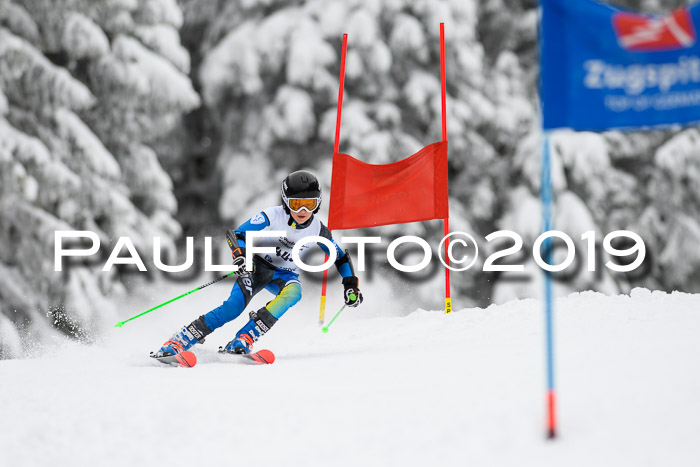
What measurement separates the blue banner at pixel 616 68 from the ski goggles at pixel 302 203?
7.89 ft

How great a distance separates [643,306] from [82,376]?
13.7 feet

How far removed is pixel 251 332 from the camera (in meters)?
5.53

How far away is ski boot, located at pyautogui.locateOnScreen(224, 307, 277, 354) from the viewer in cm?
547

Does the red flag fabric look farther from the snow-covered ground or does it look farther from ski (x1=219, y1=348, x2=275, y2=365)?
ski (x1=219, y1=348, x2=275, y2=365)

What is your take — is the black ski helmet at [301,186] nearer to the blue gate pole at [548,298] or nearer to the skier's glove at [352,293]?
the skier's glove at [352,293]

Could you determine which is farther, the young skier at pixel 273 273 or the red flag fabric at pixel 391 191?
the red flag fabric at pixel 391 191

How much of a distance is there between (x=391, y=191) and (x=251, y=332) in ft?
6.51

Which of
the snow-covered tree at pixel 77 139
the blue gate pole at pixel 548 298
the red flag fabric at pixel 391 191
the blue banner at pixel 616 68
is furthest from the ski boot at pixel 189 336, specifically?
the snow-covered tree at pixel 77 139

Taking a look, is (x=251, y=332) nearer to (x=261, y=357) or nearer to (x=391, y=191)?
(x=261, y=357)

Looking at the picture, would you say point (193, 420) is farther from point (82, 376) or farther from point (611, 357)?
point (611, 357)

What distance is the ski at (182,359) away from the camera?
5.18 meters

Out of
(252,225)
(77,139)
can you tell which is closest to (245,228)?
(252,225)

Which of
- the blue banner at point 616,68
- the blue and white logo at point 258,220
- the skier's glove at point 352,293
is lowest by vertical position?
the skier's glove at point 352,293

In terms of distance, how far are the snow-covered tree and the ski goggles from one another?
13.1ft
